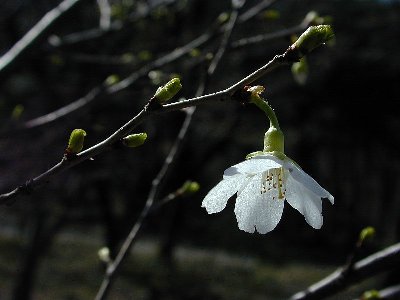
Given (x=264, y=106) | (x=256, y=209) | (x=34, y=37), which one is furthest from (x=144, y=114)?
(x=34, y=37)

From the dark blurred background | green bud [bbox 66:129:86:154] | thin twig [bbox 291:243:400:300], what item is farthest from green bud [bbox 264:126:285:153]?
the dark blurred background

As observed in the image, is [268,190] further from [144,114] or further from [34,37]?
[34,37]

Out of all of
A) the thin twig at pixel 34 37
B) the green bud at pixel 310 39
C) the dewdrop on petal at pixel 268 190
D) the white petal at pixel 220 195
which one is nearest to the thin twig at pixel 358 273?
the dewdrop on petal at pixel 268 190

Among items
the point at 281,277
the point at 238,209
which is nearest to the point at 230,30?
the point at 238,209

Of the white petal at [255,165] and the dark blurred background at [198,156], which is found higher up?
the dark blurred background at [198,156]

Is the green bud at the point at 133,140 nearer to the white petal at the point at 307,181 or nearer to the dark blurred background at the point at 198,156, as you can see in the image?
the white petal at the point at 307,181

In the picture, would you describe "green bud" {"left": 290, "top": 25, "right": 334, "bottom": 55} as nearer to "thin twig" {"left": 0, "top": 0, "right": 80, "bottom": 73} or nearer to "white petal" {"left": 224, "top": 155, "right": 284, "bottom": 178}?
"white petal" {"left": 224, "top": 155, "right": 284, "bottom": 178}
